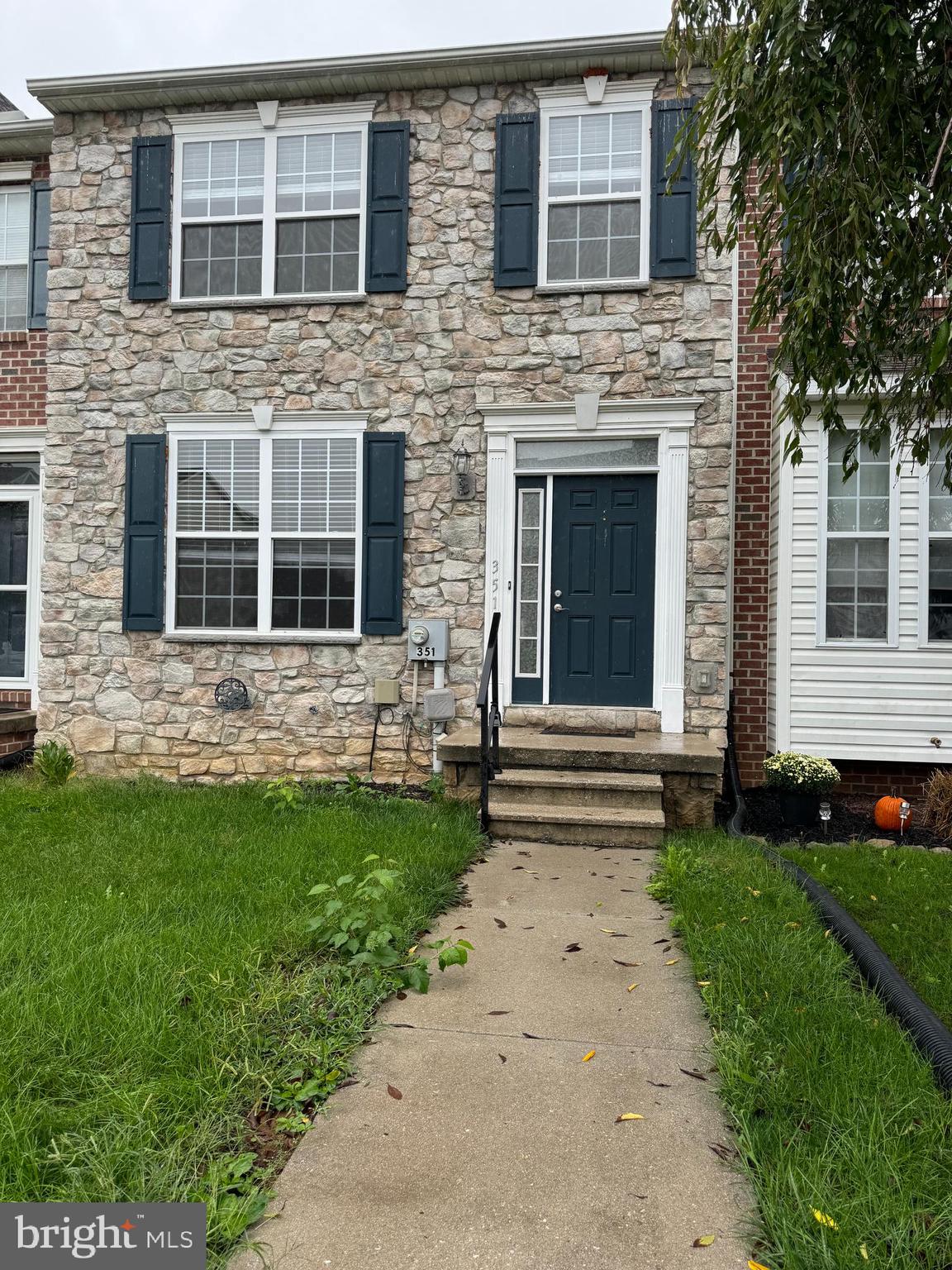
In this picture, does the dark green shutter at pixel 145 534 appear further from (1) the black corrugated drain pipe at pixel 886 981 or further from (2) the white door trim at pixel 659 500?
(1) the black corrugated drain pipe at pixel 886 981

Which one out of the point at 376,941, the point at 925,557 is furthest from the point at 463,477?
the point at 376,941

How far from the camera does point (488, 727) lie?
6293 mm

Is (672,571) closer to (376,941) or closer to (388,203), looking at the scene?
(388,203)

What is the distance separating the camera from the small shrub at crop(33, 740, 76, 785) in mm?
7234

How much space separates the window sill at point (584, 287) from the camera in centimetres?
720

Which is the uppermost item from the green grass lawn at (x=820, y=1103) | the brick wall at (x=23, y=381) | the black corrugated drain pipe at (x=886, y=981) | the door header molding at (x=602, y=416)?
the brick wall at (x=23, y=381)

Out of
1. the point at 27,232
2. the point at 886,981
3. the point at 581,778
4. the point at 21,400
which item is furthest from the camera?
the point at 27,232

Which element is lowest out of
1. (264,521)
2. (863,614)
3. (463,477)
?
(863,614)

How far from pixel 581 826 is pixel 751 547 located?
336 centimetres

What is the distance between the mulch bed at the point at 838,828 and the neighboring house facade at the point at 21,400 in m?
6.36

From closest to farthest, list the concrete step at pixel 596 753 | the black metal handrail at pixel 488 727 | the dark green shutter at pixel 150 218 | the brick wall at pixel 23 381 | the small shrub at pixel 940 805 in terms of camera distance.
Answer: the black metal handrail at pixel 488 727, the concrete step at pixel 596 753, the small shrub at pixel 940 805, the dark green shutter at pixel 150 218, the brick wall at pixel 23 381

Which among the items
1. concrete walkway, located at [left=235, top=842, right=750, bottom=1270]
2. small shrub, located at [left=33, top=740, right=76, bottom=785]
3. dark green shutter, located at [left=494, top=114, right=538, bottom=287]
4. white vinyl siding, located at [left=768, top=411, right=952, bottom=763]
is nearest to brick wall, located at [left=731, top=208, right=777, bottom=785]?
white vinyl siding, located at [left=768, top=411, right=952, bottom=763]

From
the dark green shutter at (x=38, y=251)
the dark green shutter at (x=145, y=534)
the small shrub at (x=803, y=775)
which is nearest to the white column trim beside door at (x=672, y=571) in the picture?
the small shrub at (x=803, y=775)

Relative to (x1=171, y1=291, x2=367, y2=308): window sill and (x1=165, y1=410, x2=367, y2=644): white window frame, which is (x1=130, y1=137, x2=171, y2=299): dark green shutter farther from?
(x1=165, y1=410, x2=367, y2=644): white window frame
